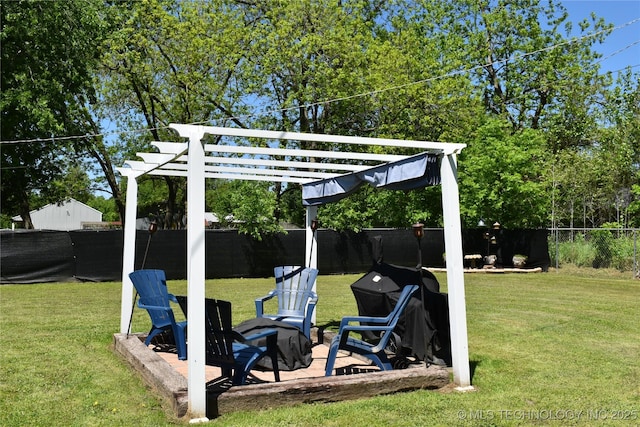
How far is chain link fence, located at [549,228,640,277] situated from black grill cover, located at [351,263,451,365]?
491 inches

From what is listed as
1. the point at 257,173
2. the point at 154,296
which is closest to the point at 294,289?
the point at 257,173

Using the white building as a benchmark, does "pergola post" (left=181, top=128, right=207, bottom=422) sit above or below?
below

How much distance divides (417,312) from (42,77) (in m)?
17.8

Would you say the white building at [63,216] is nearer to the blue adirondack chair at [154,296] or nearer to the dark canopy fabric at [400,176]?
the blue adirondack chair at [154,296]

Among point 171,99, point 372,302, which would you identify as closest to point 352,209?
point 171,99

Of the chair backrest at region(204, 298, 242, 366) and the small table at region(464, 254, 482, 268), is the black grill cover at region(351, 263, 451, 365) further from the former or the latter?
the small table at region(464, 254, 482, 268)

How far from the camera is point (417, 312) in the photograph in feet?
19.2

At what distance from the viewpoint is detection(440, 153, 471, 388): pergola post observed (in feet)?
16.8

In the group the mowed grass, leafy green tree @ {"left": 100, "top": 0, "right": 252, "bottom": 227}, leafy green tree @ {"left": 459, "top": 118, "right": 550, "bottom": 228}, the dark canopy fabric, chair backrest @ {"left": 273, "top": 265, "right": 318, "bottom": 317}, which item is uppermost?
leafy green tree @ {"left": 100, "top": 0, "right": 252, "bottom": 227}

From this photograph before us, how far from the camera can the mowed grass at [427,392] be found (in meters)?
4.33

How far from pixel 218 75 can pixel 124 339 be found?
15.9m

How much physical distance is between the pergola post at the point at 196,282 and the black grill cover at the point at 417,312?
2.05 metres

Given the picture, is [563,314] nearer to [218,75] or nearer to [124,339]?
[124,339]

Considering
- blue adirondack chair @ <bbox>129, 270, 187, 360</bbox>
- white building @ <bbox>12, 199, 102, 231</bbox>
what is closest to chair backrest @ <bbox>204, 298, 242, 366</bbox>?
blue adirondack chair @ <bbox>129, 270, 187, 360</bbox>
